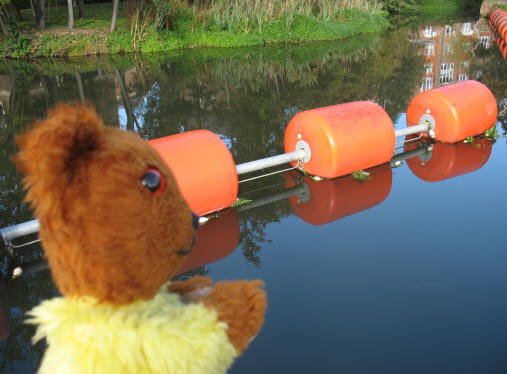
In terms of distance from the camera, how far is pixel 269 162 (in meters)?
4.33

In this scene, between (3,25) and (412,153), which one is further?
(3,25)

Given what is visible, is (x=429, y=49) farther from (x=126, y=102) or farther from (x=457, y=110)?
(x=126, y=102)

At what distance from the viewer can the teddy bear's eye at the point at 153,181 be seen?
115 centimetres

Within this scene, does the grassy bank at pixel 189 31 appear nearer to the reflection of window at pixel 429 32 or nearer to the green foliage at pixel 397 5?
the reflection of window at pixel 429 32

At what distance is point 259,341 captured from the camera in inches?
97.3

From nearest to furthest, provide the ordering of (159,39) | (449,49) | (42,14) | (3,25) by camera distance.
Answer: (449,49) → (3,25) → (159,39) → (42,14)

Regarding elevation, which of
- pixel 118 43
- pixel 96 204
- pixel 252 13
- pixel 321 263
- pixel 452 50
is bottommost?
pixel 321 263

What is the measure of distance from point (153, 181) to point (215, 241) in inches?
95.5

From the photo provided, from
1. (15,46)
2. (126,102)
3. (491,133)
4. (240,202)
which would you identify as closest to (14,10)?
(15,46)

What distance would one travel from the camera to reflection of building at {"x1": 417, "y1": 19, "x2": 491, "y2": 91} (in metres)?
9.57

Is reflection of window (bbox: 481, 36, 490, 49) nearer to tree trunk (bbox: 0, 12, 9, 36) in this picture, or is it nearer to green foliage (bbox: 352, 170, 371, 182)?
green foliage (bbox: 352, 170, 371, 182)

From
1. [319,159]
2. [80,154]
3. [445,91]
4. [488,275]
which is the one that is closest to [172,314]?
[80,154]

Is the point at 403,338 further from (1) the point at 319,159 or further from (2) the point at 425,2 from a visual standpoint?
(2) the point at 425,2

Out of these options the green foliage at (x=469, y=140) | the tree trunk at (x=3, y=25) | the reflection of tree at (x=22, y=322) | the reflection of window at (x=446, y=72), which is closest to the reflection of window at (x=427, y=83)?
the reflection of window at (x=446, y=72)
